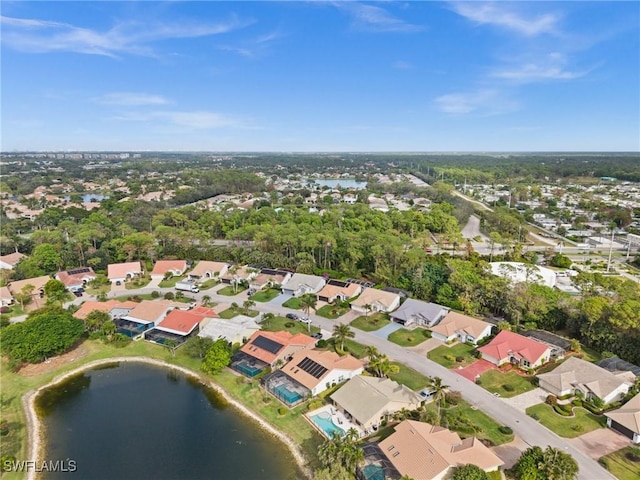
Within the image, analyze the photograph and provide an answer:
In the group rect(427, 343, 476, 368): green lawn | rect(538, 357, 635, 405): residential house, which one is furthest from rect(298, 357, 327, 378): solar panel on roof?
rect(538, 357, 635, 405): residential house

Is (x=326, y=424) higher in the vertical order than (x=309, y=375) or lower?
lower

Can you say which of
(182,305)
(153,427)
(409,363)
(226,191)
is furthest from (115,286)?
(226,191)

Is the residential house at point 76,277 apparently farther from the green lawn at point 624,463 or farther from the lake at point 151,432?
the green lawn at point 624,463

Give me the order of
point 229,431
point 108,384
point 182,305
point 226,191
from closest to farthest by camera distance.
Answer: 1. point 229,431
2. point 108,384
3. point 182,305
4. point 226,191

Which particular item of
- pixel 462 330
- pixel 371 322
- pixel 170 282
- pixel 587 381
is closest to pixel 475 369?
pixel 462 330

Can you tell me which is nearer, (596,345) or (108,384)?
(108,384)

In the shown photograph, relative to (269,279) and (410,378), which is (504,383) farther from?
(269,279)

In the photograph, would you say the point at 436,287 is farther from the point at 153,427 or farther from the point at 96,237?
the point at 96,237
